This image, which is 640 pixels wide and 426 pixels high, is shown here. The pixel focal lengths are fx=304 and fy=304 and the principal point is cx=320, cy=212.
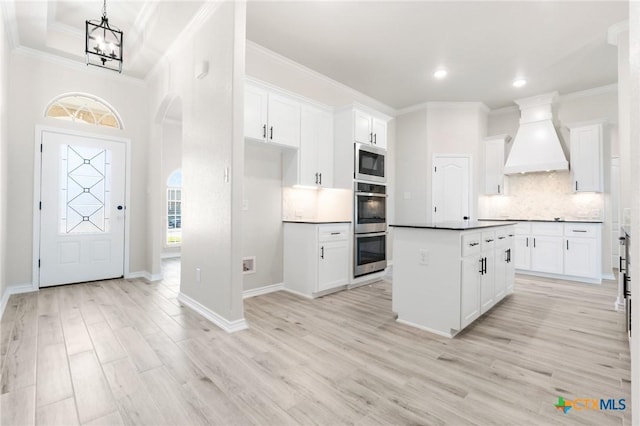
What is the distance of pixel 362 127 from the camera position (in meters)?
4.41

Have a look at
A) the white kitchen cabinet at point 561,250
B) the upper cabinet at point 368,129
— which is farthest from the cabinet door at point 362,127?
the white kitchen cabinet at point 561,250

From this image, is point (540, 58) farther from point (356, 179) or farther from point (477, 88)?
point (356, 179)

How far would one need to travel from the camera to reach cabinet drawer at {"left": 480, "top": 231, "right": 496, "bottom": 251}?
2.93m

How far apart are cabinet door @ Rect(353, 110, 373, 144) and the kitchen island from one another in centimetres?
191

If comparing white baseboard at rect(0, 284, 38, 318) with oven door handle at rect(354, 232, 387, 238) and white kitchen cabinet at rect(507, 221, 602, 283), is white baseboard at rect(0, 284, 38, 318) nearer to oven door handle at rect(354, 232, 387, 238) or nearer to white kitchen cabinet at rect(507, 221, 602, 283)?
oven door handle at rect(354, 232, 387, 238)

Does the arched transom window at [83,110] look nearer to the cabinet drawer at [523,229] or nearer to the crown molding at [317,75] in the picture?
the crown molding at [317,75]

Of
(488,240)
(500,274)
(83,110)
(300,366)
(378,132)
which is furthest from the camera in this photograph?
(378,132)

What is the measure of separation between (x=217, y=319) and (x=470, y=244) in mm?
2370

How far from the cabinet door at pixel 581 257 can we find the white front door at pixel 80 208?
6794 mm

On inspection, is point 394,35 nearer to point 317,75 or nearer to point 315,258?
point 317,75

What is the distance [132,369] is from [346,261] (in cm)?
267

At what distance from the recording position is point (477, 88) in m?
5.12

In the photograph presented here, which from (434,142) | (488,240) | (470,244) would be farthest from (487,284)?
(434,142)

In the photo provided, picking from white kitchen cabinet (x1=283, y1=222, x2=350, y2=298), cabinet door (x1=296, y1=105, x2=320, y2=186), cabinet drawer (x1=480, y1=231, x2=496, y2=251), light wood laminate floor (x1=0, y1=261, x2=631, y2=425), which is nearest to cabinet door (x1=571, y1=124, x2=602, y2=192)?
light wood laminate floor (x1=0, y1=261, x2=631, y2=425)
